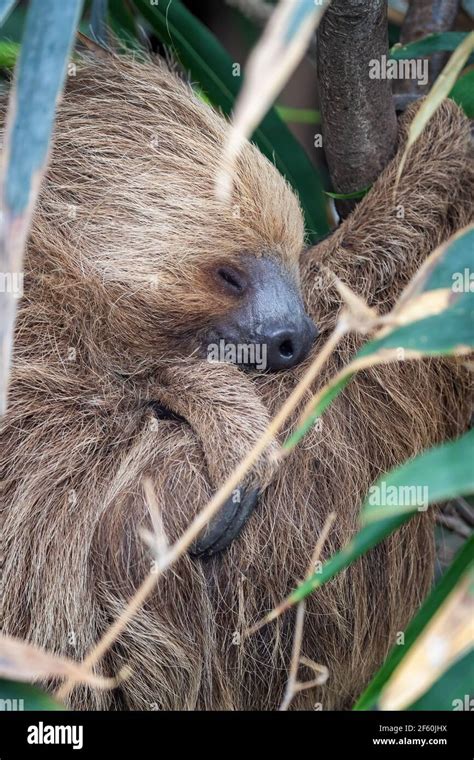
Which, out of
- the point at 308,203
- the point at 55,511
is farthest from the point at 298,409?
the point at 308,203

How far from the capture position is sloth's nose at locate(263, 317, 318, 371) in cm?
225

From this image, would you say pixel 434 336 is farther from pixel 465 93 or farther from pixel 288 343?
pixel 465 93

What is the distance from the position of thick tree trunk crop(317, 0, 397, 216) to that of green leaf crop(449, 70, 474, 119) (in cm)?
26

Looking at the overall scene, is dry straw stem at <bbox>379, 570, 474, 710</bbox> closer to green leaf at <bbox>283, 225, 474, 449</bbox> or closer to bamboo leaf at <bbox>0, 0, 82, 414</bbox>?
green leaf at <bbox>283, 225, 474, 449</bbox>

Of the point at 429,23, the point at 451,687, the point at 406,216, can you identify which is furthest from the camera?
the point at 429,23

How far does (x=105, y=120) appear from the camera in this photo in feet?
→ 8.46

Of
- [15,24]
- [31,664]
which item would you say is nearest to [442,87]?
[31,664]

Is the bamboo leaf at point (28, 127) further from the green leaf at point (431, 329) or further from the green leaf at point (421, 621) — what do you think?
the green leaf at point (421, 621)

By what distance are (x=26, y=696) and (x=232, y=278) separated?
115cm

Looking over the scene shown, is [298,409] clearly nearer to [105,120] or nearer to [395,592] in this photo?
[395,592]

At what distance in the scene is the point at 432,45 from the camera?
8.25ft
